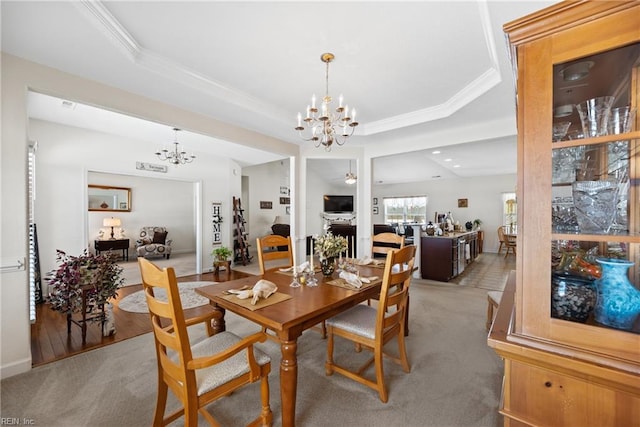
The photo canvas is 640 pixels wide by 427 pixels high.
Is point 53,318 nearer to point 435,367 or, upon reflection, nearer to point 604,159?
point 435,367

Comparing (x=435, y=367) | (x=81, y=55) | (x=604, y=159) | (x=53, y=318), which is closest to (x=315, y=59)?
(x=81, y=55)

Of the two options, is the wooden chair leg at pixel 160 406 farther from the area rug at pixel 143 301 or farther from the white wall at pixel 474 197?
the white wall at pixel 474 197

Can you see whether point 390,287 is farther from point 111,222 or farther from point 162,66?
point 111,222

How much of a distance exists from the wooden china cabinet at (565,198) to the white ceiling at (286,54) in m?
0.97

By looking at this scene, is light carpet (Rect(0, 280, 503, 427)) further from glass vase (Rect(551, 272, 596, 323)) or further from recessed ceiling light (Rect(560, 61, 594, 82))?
recessed ceiling light (Rect(560, 61, 594, 82))

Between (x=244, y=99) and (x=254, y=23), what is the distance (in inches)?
49.0

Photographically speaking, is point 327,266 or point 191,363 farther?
point 327,266

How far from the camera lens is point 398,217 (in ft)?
34.7

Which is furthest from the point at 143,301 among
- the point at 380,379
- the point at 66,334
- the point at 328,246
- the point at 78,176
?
the point at 380,379

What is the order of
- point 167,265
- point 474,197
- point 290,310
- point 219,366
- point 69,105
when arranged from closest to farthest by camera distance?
1. point 219,366
2. point 290,310
3. point 69,105
4. point 167,265
5. point 474,197

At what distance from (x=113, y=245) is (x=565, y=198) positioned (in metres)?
8.92

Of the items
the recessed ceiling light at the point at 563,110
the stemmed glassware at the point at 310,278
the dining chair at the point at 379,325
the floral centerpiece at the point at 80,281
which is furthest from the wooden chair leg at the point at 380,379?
the floral centerpiece at the point at 80,281

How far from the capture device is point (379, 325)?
1.74 metres

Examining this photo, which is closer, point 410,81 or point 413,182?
point 410,81
